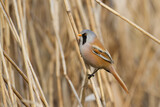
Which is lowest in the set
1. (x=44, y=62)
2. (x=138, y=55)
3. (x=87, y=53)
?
(x=138, y=55)

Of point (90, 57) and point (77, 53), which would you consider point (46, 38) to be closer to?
point (77, 53)

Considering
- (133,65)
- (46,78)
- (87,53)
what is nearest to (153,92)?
(133,65)

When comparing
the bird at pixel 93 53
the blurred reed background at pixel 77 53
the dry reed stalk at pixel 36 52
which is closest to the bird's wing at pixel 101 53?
the bird at pixel 93 53

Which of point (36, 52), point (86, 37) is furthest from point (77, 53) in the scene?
point (86, 37)

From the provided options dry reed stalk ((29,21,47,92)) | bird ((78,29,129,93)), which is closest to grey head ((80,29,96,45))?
bird ((78,29,129,93))

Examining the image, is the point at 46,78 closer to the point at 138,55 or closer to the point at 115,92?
the point at 115,92

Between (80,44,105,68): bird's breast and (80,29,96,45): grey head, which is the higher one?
(80,29,96,45): grey head

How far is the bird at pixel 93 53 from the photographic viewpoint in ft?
5.26

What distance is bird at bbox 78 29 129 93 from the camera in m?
1.60

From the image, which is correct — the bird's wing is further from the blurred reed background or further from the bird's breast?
the blurred reed background

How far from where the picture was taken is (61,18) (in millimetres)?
2371

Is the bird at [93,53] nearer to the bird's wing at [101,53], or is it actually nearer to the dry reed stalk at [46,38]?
the bird's wing at [101,53]

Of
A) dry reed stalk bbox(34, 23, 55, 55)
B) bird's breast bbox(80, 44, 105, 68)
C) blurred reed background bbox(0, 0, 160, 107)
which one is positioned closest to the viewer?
bird's breast bbox(80, 44, 105, 68)

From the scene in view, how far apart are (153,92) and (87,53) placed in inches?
69.4
